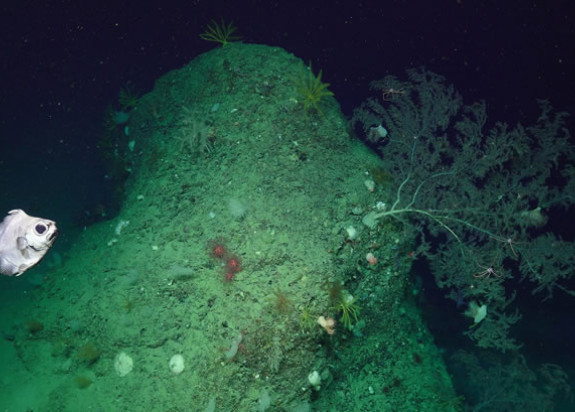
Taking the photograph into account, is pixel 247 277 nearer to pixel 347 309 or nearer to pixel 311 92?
pixel 347 309

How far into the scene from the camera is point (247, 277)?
3318 millimetres

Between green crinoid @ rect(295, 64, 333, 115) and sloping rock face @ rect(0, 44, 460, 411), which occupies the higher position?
green crinoid @ rect(295, 64, 333, 115)

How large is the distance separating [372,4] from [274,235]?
16.0 meters

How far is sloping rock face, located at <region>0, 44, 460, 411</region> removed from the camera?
10.2 feet

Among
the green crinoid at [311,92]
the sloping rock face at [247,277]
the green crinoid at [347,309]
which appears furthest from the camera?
the green crinoid at [311,92]

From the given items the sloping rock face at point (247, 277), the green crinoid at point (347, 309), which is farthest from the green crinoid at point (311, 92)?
the green crinoid at point (347, 309)

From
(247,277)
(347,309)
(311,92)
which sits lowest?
(347,309)

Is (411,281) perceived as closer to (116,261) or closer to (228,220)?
(228,220)

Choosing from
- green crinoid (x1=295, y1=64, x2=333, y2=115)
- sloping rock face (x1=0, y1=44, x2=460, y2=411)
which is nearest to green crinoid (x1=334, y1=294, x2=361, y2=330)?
sloping rock face (x1=0, y1=44, x2=460, y2=411)

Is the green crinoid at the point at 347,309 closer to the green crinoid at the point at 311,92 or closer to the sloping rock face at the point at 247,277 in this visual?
the sloping rock face at the point at 247,277

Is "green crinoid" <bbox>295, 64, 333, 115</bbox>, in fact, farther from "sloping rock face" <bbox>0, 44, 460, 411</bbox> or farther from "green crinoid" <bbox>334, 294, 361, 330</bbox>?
"green crinoid" <bbox>334, 294, 361, 330</bbox>

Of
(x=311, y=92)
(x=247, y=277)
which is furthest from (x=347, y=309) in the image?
(x=311, y=92)

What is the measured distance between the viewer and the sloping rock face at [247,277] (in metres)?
3.10

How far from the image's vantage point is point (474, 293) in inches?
159
